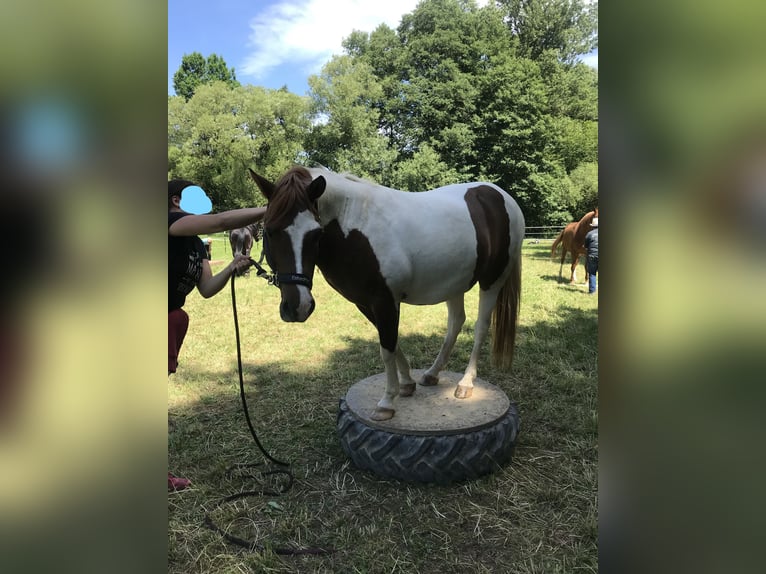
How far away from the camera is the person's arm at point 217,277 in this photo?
7.66ft

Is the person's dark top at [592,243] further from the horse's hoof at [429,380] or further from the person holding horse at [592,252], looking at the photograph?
the horse's hoof at [429,380]

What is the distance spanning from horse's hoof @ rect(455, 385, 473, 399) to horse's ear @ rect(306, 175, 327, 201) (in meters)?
1.63

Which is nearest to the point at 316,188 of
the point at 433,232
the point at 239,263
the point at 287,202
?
the point at 287,202

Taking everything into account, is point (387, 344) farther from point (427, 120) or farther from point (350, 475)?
point (427, 120)

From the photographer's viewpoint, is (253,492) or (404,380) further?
(404,380)

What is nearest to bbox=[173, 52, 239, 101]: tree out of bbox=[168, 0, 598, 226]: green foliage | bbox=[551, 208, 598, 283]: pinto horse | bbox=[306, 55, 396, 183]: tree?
bbox=[168, 0, 598, 226]: green foliage

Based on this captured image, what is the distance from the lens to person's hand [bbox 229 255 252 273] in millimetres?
2312

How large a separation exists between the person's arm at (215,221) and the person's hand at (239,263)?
0.27 meters

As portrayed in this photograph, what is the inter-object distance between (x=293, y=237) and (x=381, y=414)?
1.21m

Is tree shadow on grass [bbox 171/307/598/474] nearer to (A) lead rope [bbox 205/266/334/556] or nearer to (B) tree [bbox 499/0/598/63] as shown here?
(A) lead rope [bbox 205/266/334/556]

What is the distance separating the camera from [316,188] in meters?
2.00

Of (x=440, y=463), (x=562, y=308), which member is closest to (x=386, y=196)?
(x=440, y=463)
